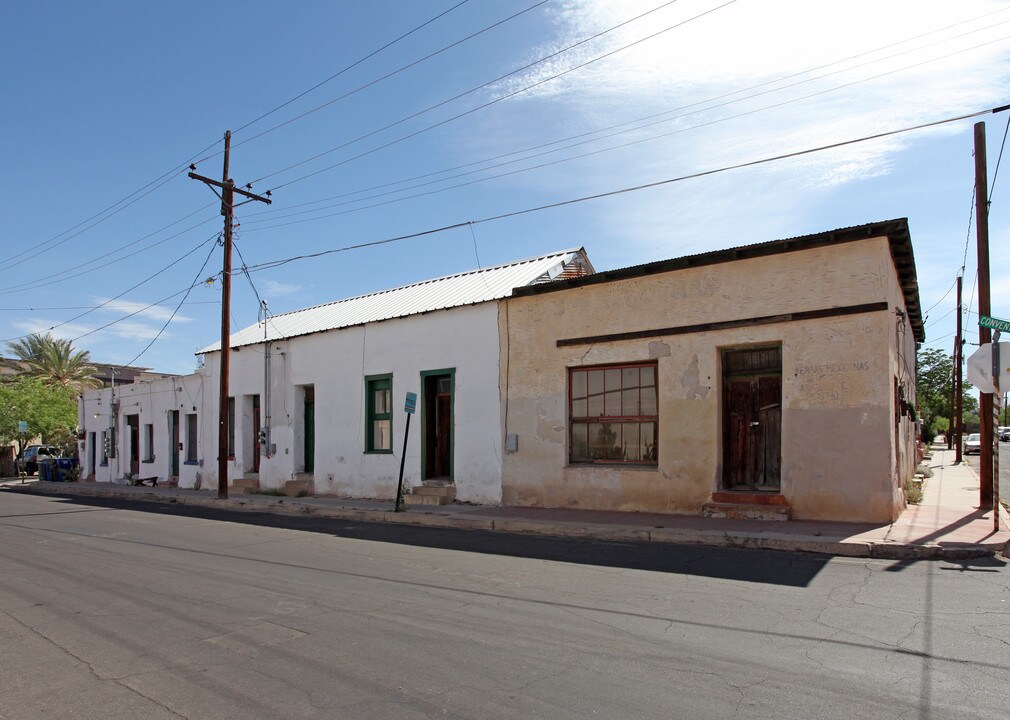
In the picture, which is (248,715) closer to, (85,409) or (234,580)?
(234,580)

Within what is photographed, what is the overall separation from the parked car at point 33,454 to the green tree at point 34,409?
0.91 m

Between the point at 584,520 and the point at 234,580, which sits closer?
the point at 234,580

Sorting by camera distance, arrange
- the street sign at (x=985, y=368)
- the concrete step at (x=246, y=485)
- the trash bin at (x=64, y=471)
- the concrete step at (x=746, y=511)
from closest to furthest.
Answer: the street sign at (x=985, y=368)
the concrete step at (x=746, y=511)
the concrete step at (x=246, y=485)
the trash bin at (x=64, y=471)

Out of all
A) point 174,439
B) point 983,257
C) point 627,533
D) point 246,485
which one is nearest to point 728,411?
point 627,533

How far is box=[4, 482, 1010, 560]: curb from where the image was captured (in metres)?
9.28

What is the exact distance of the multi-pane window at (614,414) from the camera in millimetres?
14297

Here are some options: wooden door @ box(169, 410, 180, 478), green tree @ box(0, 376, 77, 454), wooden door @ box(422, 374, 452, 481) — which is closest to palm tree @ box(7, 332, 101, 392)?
green tree @ box(0, 376, 77, 454)

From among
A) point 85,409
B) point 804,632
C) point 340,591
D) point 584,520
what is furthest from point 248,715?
point 85,409

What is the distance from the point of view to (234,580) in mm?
8781

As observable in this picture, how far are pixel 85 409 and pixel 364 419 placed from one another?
22538 mm

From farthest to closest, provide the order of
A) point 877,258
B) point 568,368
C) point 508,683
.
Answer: point 568,368 → point 877,258 → point 508,683

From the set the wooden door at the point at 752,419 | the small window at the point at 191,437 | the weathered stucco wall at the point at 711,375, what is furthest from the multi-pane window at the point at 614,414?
the small window at the point at 191,437

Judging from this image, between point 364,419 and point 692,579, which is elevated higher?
point 364,419

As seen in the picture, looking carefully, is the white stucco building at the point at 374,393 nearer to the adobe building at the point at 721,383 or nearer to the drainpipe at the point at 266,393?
the drainpipe at the point at 266,393
